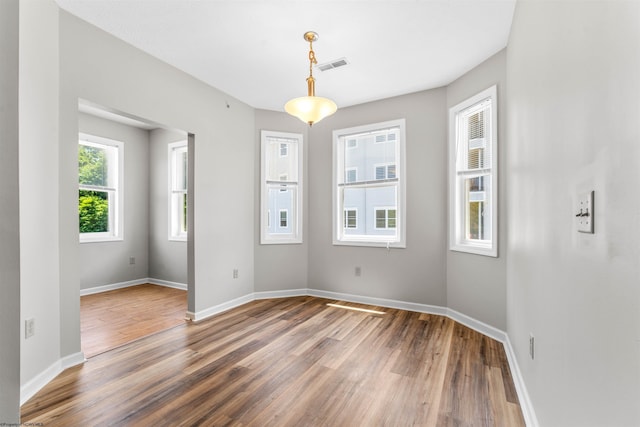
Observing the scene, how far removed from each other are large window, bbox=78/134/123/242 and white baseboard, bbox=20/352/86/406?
116 inches

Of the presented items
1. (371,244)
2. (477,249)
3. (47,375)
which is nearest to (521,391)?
(477,249)

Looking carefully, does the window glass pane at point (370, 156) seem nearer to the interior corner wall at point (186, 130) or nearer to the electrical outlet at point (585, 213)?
the interior corner wall at point (186, 130)

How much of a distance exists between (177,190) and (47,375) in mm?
3540

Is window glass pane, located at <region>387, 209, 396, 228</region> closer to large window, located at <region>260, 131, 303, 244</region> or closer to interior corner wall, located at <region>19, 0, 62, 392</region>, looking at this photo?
large window, located at <region>260, 131, 303, 244</region>

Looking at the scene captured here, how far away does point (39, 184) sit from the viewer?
218 centimetres

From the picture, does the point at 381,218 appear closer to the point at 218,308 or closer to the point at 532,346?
the point at 218,308

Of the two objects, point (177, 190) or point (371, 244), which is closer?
point (371, 244)

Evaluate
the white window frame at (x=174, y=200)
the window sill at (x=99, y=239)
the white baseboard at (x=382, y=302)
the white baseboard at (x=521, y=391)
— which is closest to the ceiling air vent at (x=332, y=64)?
the white baseboard at (x=382, y=302)

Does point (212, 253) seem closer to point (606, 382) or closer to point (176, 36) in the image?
point (176, 36)

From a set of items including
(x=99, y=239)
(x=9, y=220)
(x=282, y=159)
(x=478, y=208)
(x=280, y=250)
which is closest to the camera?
(x=9, y=220)

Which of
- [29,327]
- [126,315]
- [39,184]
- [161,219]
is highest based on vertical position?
[39,184]

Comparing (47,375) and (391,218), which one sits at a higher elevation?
(391,218)

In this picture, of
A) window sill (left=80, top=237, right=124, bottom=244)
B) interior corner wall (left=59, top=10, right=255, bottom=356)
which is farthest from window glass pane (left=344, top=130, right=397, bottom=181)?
window sill (left=80, top=237, right=124, bottom=244)

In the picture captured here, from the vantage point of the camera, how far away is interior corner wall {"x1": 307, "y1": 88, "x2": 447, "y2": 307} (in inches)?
148
